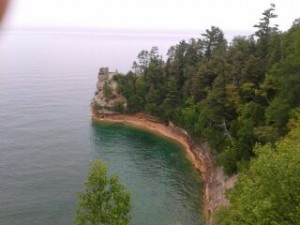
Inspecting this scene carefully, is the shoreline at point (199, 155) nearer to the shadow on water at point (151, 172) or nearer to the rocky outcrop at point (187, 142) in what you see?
the rocky outcrop at point (187, 142)

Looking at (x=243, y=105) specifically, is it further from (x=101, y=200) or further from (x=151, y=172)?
(x=101, y=200)

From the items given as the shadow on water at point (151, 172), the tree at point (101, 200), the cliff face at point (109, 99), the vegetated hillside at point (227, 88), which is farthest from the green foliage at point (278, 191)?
the cliff face at point (109, 99)

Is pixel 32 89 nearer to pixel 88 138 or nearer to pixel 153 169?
pixel 88 138

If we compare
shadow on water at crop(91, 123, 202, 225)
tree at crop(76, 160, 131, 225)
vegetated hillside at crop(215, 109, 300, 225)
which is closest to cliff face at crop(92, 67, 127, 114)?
shadow on water at crop(91, 123, 202, 225)

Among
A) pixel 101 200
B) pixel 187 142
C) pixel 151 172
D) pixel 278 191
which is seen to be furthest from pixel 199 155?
pixel 278 191

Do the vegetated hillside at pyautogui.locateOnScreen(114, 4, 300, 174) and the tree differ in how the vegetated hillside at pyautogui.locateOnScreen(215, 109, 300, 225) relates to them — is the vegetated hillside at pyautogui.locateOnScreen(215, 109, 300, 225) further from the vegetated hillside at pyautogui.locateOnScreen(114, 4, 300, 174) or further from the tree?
the vegetated hillside at pyautogui.locateOnScreen(114, 4, 300, 174)

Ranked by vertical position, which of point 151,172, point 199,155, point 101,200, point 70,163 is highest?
point 101,200
